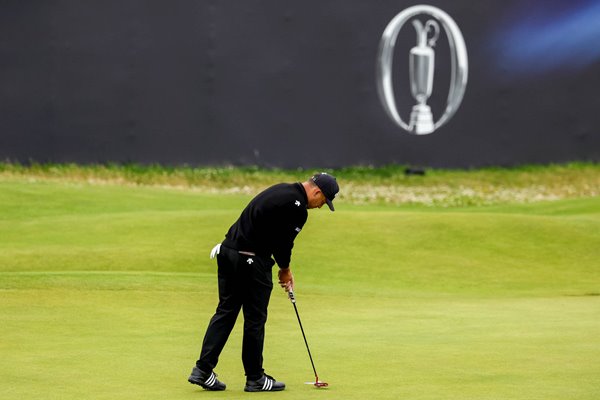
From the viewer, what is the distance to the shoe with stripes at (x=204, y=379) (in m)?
9.49

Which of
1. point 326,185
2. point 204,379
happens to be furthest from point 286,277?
point 204,379

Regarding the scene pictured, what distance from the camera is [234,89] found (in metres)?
29.9

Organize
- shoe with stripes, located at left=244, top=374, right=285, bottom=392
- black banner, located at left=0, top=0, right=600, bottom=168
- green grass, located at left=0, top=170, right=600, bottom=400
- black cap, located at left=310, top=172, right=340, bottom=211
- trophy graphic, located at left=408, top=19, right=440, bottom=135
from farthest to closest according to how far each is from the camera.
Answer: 1. trophy graphic, located at left=408, top=19, right=440, bottom=135
2. black banner, located at left=0, top=0, right=600, bottom=168
3. green grass, located at left=0, top=170, right=600, bottom=400
4. black cap, located at left=310, top=172, right=340, bottom=211
5. shoe with stripes, located at left=244, top=374, right=285, bottom=392

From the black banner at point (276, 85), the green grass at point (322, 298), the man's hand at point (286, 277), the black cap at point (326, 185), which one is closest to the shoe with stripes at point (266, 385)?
the green grass at point (322, 298)

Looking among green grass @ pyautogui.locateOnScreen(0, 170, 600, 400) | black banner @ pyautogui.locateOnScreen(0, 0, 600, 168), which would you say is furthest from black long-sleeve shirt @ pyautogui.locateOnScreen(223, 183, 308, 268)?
black banner @ pyautogui.locateOnScreen(0, 0, 600, 168)

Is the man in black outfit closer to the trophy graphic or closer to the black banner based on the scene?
the black banner

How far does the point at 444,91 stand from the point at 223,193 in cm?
590

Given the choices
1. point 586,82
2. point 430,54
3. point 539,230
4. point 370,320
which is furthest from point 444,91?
point 370,320

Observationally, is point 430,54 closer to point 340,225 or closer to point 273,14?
point 273,14

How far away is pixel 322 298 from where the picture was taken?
53.9ft

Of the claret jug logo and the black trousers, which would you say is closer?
the black trousers

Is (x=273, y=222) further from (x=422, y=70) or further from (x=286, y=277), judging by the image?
(x=422, y=70)

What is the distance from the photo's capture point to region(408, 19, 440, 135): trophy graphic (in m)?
29.8

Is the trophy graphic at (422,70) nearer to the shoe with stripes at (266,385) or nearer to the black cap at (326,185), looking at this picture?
the black cap at (326,185)
